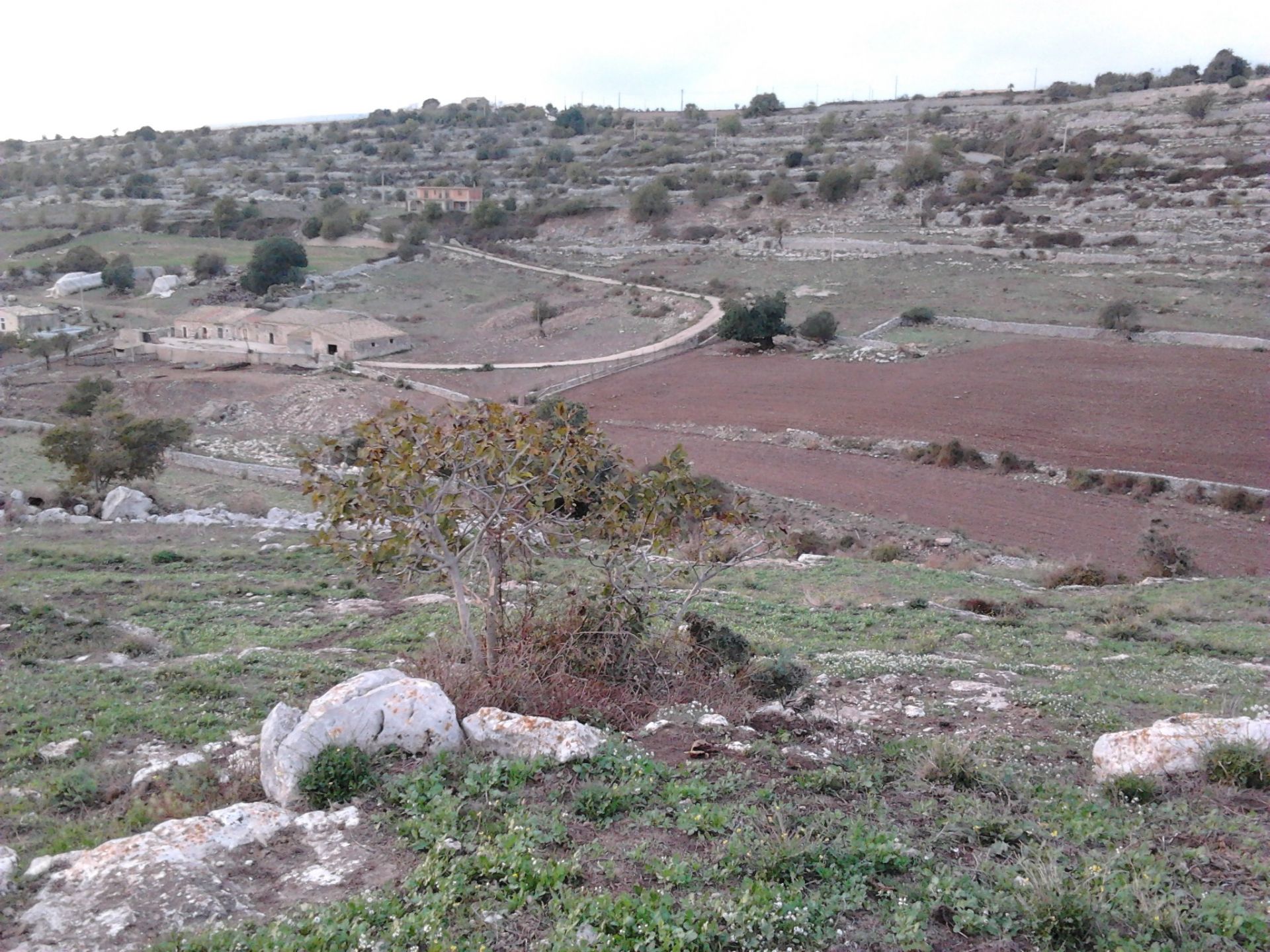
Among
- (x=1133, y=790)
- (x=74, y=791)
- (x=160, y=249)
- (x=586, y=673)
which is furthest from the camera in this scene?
(x=160, y=249)

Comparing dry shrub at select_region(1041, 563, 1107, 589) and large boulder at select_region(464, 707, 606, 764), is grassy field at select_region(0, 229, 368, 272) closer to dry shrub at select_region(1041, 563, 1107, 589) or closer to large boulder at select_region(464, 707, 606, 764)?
dry shrub at select_region(1041, 563, 1107, 589)

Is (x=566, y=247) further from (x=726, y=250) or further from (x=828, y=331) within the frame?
(x=828, y=331)

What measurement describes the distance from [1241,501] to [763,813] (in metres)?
27.2

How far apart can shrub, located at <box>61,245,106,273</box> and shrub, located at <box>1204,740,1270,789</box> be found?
84.4 meters

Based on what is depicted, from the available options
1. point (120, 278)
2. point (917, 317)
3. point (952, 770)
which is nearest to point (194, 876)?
point (952, 770)

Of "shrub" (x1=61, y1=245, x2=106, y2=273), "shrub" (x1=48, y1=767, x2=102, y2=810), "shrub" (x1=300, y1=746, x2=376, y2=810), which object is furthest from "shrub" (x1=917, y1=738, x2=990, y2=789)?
"shrub" (x1=61, y1=245, x2=106, y2=273)

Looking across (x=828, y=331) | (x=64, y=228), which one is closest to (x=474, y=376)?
(x=828, y=331)

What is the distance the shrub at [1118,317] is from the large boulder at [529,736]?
45493 millimetres

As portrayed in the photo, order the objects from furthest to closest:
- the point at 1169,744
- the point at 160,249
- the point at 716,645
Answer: the point at 160,249 < the point at 716,645 < the point at 1169,744

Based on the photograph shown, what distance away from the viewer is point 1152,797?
6.18 metres

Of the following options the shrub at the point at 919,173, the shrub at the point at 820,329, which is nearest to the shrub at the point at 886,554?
the shrub at the point at 820,329

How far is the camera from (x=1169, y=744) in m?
6.54

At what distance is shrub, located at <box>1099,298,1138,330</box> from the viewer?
45031mm

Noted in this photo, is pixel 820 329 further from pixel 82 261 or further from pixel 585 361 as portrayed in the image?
pixel 82 261
